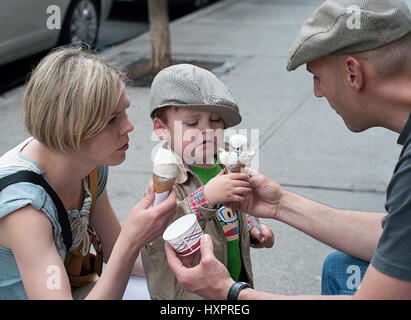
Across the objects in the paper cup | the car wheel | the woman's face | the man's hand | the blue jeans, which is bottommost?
the car wheel

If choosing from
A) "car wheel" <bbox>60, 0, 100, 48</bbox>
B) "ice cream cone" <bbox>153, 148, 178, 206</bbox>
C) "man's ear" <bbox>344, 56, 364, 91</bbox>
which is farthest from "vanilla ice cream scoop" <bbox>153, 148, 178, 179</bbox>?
"car wheel" <bbox>60, 0, 100, 48</bbox>

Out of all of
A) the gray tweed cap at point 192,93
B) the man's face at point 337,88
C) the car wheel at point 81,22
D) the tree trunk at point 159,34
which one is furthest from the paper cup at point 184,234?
the car wheel at point 81,22

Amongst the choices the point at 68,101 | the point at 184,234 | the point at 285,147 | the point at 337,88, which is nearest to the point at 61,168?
the point at 68,101

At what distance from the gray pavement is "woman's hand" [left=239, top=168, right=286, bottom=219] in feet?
3.54

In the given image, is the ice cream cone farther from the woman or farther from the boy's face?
the boy's face

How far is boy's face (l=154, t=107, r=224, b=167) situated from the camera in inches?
98.3

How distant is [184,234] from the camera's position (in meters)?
2.14

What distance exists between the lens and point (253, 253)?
159 inches

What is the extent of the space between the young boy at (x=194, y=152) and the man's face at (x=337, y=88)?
40 cm

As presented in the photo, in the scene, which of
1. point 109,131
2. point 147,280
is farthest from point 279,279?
point 109,131

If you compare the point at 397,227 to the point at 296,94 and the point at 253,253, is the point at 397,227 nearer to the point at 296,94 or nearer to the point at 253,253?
the point at 253,253

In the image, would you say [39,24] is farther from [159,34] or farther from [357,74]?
[357,74]

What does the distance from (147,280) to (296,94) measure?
4.91 metres

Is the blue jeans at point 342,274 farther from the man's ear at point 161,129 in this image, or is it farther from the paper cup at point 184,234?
the man's ear at point 161,129
